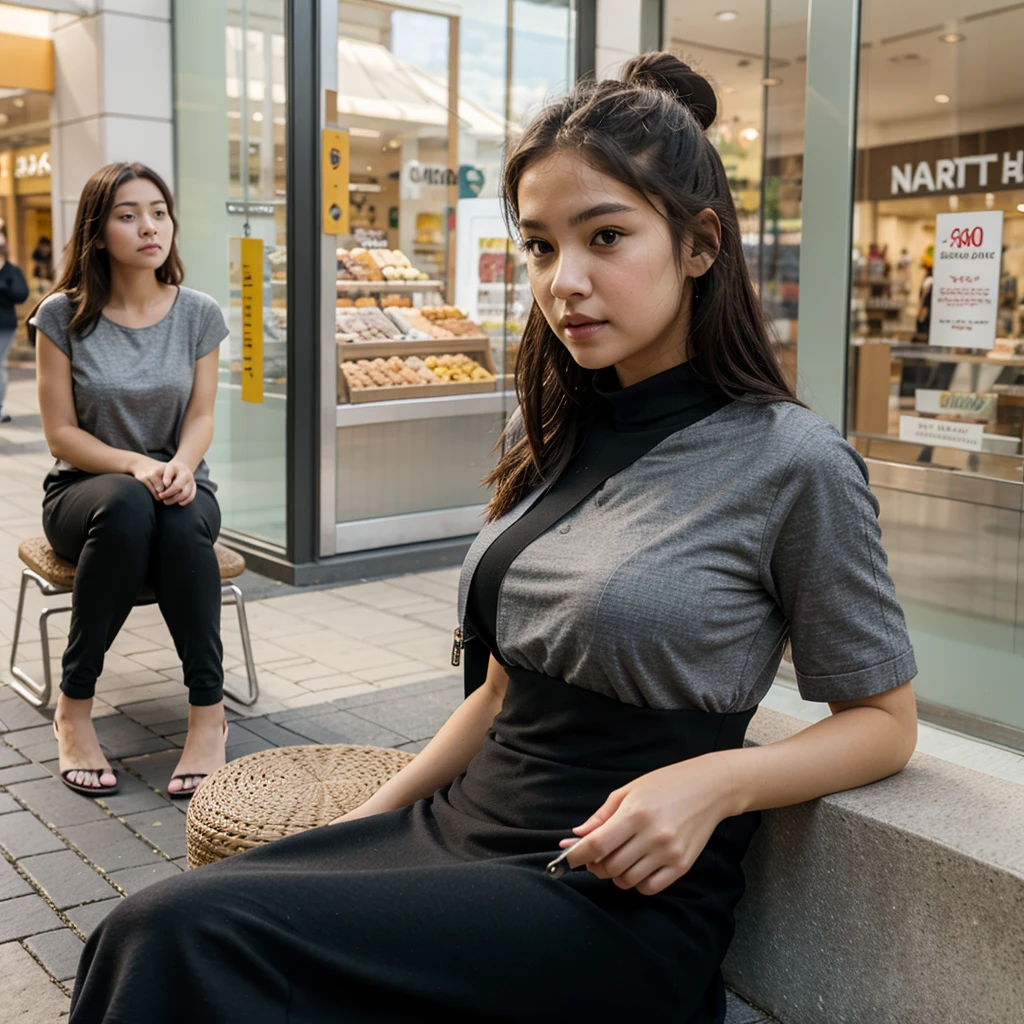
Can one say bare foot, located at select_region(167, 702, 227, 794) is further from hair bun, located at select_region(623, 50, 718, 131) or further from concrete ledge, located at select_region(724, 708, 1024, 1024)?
hair bun, located at select_region(623, 50, 718, 131)

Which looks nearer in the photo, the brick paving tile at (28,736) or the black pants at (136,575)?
the black pants at (136,575)

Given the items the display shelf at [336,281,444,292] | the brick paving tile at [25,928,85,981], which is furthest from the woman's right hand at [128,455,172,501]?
the display shelf at [336,281,444,292]

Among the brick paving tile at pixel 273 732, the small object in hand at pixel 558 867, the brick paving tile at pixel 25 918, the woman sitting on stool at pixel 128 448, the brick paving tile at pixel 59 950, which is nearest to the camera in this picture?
the small object in hand at pixel 558 867

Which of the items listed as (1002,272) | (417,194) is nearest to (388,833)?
(1002,272)

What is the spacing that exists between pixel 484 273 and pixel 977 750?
161 inches

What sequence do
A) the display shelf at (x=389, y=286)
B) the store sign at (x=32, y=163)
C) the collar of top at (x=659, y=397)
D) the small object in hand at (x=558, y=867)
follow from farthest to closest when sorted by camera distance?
the store sign at (x=32, y=163) → the display shelf at (x=389, y=286) → the collar of top at (x=659, y=397) → the small object in hand at (x=558, y=867)

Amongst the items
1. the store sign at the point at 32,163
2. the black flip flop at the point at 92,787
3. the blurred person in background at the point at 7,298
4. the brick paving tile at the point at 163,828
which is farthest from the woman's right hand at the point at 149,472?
the store sign at the point at 32,163

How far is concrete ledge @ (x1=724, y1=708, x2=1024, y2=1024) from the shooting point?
4.92ft

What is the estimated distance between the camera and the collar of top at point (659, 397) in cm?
166

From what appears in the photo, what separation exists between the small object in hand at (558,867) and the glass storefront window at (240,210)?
4.95 m

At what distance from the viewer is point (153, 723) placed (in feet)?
13.5

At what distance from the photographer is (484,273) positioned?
690 cm

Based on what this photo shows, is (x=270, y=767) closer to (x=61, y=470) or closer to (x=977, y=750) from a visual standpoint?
(x=61, y=470)

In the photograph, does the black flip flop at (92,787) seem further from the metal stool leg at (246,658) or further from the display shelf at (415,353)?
the display shelf at (415,353)
